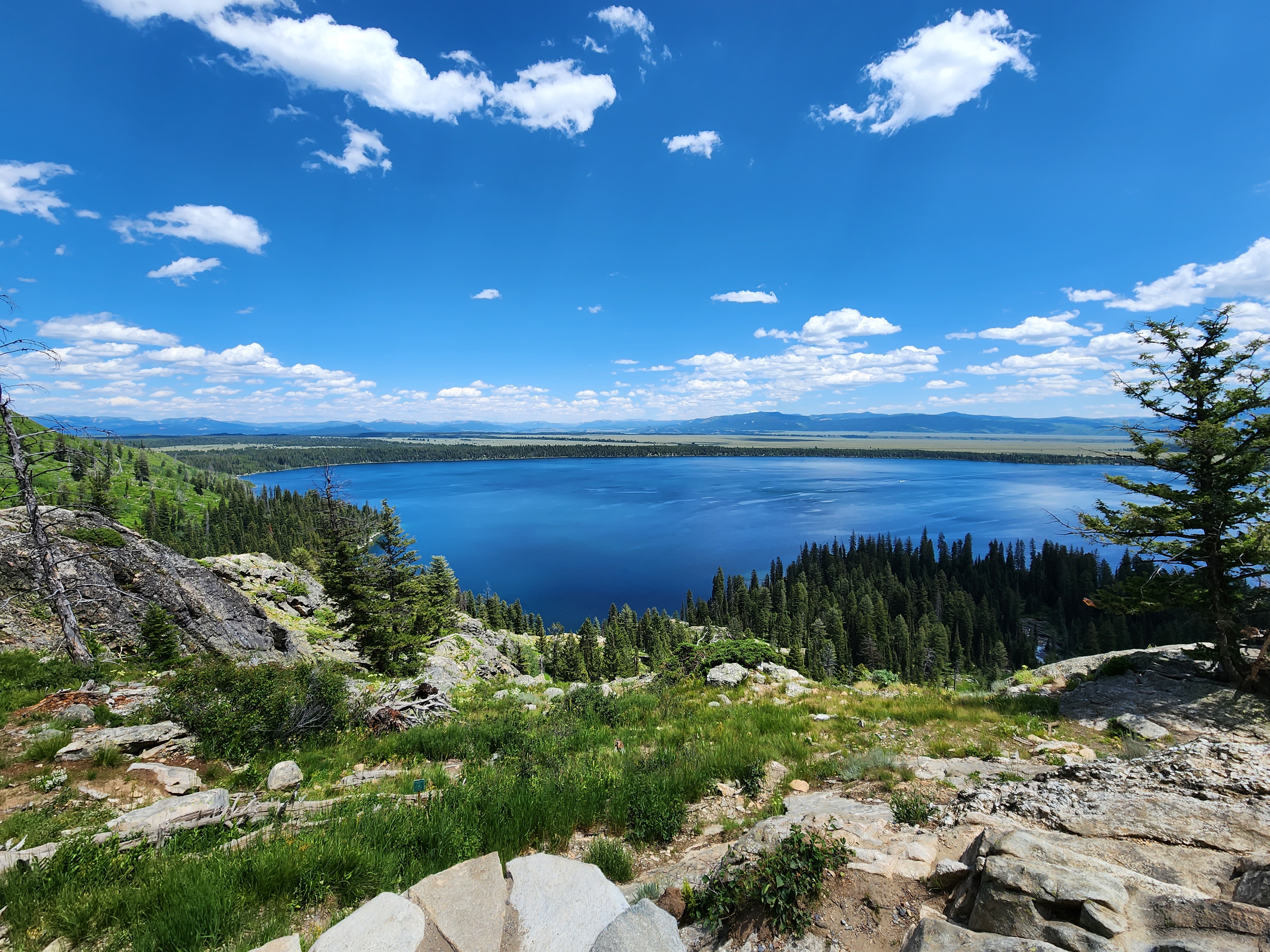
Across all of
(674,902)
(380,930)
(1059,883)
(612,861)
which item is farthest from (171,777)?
(1059,883)

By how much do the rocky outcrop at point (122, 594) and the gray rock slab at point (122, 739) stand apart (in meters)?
7.01

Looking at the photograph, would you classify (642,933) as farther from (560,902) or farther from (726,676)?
(726,676)

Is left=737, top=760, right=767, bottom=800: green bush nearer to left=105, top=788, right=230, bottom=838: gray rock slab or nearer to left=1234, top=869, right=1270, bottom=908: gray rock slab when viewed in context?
left=1234, top=869, right=1270, bottom=908: gray rock slab

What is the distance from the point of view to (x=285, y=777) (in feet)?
26.6

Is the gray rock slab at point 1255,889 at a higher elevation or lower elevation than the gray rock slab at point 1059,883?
higher

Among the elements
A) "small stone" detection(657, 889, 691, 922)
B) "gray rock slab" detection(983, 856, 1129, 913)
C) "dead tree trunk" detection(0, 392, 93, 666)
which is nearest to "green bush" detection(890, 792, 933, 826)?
"gray rock slab" detection(983, 856, 1129, 913)

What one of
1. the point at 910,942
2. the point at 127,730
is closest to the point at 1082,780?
the point at 910,942

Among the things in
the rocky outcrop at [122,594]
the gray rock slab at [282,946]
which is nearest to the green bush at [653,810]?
the gray rock slab at [282,946]

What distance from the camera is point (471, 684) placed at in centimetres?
1948

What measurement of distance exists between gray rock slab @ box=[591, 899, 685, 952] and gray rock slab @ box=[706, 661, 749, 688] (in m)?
11.2

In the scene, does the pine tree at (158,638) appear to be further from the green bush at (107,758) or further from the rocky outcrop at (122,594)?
the green bush at (107,758)

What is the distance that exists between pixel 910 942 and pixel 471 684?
61.4ft

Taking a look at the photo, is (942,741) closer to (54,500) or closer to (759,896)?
(759,896)

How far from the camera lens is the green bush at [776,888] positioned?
4.15 metres
